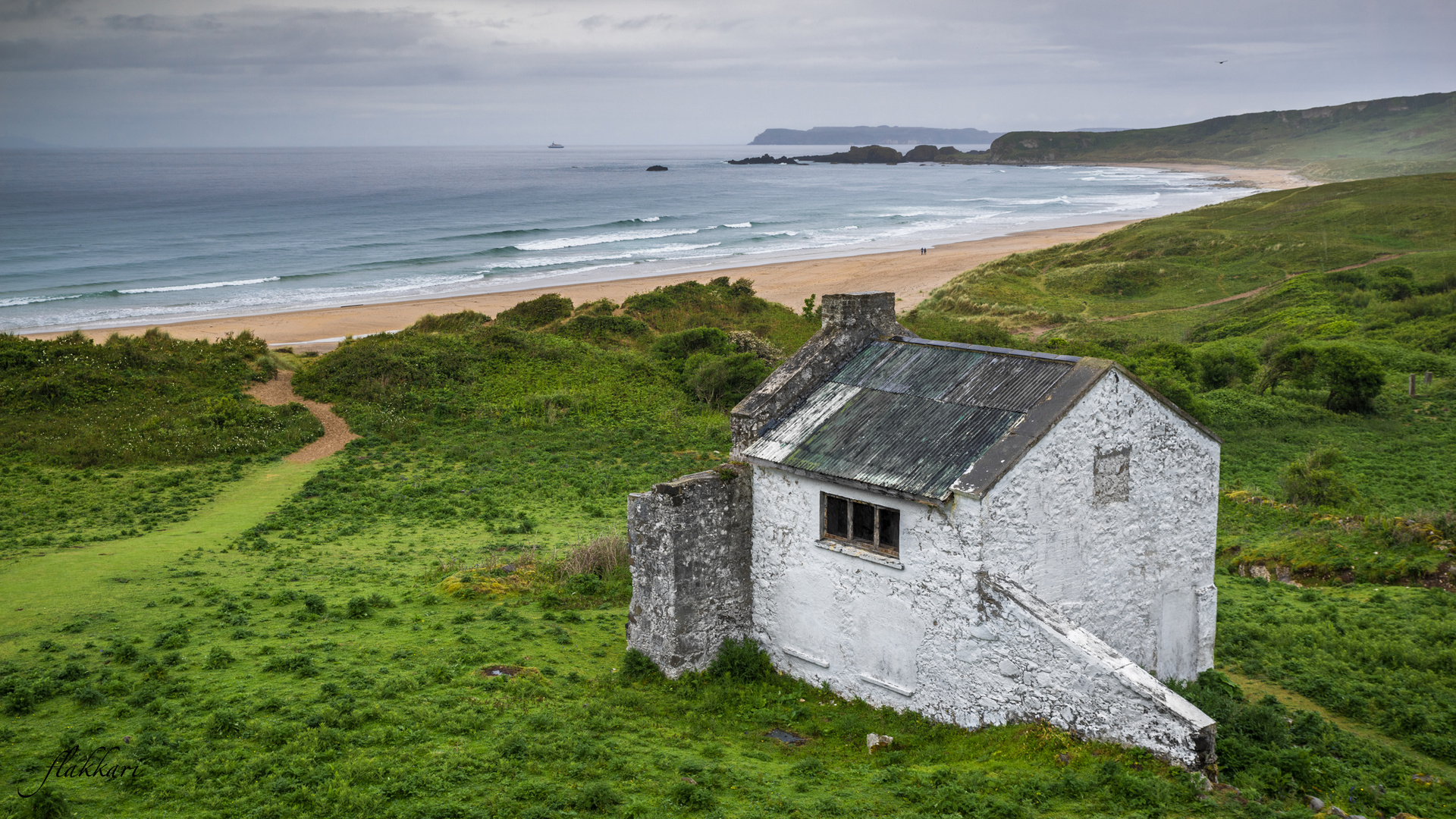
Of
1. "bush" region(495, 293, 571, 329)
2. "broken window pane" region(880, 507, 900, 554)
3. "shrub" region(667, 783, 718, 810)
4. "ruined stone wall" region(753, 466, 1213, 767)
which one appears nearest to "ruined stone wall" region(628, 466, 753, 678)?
"ruined stone wall" region(753, 466, 1213, 767)

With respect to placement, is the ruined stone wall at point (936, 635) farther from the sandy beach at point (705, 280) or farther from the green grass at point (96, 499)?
the sandy beach at point (705, 280)

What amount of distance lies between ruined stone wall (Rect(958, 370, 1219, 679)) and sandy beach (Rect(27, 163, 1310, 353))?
38862mm

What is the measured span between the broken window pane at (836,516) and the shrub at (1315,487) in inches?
628

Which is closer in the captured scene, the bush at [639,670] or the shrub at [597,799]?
the shrub at [597,799]

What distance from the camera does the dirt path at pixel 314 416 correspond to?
90.0 ft

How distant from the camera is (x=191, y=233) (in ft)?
293

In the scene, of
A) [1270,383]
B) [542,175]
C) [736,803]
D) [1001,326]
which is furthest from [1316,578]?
[542,175]

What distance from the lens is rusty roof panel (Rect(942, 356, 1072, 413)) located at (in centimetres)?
1220

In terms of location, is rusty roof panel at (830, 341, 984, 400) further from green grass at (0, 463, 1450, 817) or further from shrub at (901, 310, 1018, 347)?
shrub at (901, 310, 1018, 347)

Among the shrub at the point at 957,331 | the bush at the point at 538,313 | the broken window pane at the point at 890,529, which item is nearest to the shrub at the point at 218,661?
the broken window pane at the point at 890,529

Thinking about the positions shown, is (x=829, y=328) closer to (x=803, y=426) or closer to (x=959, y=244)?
(x=803, y=426)

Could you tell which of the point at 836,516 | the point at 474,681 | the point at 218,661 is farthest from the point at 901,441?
the point at 218,661

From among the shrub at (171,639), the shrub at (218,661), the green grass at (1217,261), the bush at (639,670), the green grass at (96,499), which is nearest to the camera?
the shrub at (218,661)

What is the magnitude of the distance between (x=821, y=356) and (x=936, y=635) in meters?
4.60
